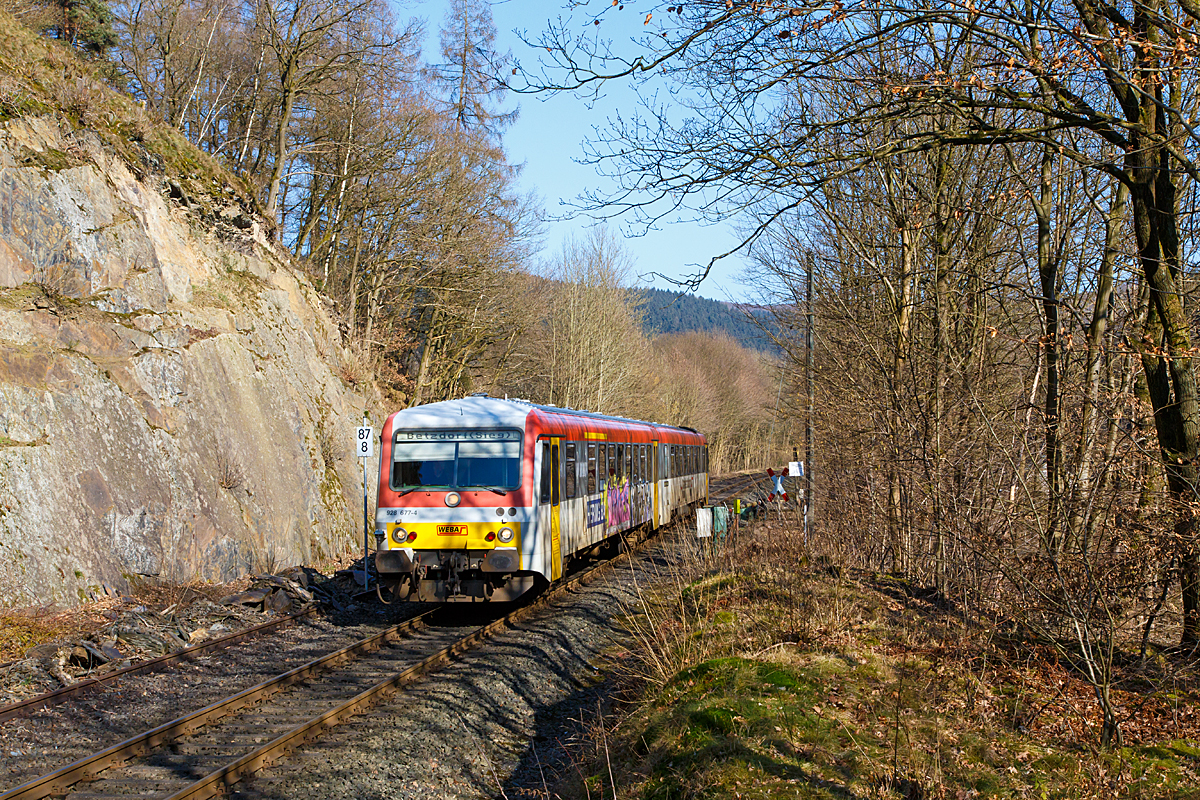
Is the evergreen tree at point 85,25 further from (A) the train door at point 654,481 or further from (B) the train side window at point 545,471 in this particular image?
(B) the train side window at point 545,471

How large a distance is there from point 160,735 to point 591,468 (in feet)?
29.7

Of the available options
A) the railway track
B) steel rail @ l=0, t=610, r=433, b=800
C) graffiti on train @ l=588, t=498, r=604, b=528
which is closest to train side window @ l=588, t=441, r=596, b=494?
graffiti on train @ l=588, t=498, r=604, b=528

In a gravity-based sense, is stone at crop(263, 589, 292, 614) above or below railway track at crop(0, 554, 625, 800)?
below

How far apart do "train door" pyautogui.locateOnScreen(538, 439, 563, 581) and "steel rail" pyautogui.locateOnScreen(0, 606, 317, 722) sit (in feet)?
11.4

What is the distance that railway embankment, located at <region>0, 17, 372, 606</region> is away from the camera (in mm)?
11523

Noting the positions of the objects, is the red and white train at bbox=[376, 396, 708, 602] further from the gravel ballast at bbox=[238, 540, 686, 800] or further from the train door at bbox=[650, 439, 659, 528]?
the train door at bbox=[650, 439, 659, 528]

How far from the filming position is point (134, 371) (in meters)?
13.7

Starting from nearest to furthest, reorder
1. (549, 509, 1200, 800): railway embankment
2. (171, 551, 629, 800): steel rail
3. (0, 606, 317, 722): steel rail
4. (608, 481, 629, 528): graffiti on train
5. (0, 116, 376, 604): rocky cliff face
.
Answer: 1. (549, 509, 1200, 800): railway embankment
2. (171, 551, 629, 800): steel rail
3. (0, 606, 317, 722): steel rail
4. (0, 116, 376, 604): rocky cliff face
5. (608, 481, 629, 528): graffiti on train

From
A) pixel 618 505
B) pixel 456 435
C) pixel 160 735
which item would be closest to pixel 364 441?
pixel 456 435

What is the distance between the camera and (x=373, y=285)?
27.2 meters

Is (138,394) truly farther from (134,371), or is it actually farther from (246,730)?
(246,730)

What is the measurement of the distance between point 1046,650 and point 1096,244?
6605 mm

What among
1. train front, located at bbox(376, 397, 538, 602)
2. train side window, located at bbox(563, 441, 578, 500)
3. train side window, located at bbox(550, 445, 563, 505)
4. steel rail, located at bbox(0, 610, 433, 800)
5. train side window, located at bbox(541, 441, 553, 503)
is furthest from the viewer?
train side window, located at bbox(563, 441, 578, 500)

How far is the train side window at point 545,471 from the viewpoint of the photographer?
40.2 ft
